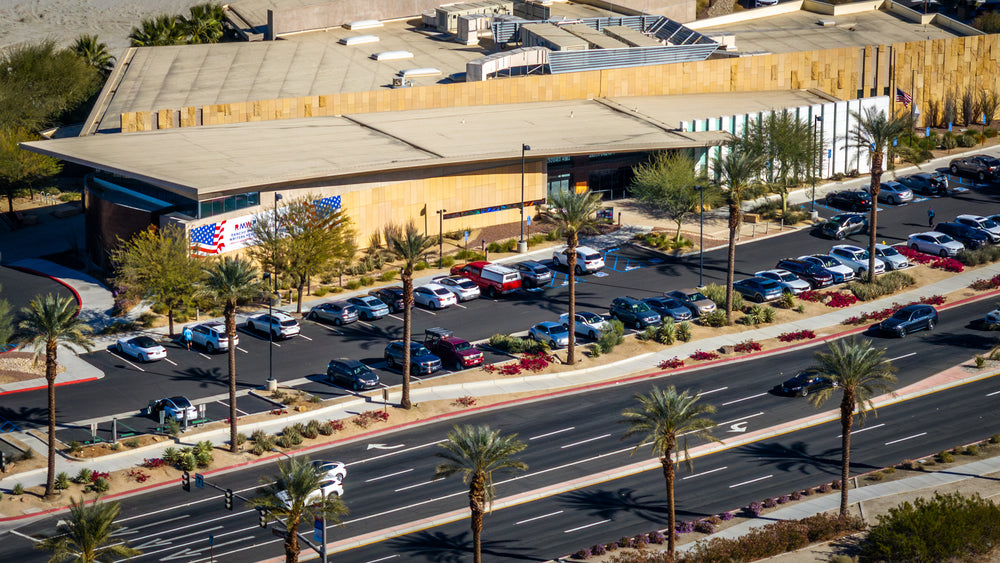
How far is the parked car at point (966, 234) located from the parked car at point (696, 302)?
22472 millimetres

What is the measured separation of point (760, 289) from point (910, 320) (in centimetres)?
999

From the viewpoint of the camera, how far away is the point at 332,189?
3659 inches

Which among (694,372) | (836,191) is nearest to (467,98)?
(836,191)

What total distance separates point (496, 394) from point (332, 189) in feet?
82.8

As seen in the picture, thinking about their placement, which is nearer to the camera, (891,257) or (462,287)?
(462,287)

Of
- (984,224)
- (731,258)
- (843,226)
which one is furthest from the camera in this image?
(843,226)

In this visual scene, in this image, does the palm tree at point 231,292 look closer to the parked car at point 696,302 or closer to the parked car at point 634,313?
the parked car at point 634,313

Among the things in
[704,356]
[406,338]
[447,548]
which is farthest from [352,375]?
[704,356]

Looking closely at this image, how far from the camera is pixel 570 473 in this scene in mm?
65062

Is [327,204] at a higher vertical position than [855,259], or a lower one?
higher

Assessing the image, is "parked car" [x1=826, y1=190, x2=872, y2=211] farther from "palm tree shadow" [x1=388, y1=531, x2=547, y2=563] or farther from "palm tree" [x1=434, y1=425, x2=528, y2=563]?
"palm tree" [x1=434, y1=425, x2=528, y2=563]

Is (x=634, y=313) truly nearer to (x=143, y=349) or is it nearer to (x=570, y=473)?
(x=570, y=473)

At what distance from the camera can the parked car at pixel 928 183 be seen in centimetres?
10606

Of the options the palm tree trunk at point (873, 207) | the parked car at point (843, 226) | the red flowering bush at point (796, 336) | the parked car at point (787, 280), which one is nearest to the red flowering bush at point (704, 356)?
the red flowering bush at point (796, 336)
